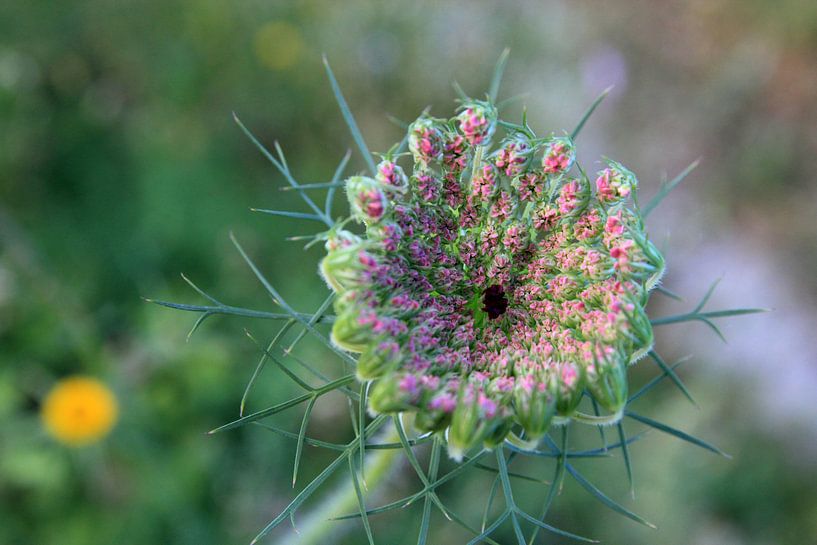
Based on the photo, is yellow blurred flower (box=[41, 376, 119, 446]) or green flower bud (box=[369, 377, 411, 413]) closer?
green flower bud (box=[369, 377, 411, 413])

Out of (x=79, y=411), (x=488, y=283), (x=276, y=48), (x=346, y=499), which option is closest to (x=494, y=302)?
(x=488, y=283)

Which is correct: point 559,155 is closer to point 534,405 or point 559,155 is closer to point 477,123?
point 477,123

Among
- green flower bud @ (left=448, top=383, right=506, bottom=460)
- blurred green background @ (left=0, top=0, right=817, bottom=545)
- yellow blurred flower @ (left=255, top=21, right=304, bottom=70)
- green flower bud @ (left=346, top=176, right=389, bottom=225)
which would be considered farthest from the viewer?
yellow blurred flower @ (left=255, top=21, right=304, bottom=70)

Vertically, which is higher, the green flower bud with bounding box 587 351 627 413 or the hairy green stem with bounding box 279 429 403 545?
the green flower bud with bounding box 587 351 627 413

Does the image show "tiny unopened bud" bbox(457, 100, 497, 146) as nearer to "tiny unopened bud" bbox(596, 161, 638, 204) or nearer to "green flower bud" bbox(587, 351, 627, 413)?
"tiny unopened bud" bbox(596, 161, 638, 204)

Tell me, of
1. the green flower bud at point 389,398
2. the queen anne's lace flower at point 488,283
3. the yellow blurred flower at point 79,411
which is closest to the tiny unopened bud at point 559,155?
the queen anne's lace flower at point 488,283

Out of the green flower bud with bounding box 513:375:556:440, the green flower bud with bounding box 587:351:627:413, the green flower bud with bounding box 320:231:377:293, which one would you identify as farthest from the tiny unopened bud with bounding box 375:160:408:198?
the green flower bud with bounding box 587:351:627:413
